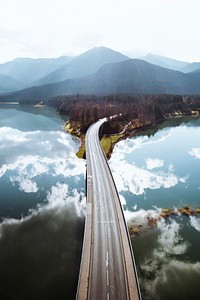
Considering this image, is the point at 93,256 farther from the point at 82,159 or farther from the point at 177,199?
the point at 82,159

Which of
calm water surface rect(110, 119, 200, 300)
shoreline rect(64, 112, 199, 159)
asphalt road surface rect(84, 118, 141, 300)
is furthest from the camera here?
shoreline rect(64, 112, 199, 159)

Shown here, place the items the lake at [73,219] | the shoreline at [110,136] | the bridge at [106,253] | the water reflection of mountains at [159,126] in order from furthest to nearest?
the water reflection of mountains at [159,126]
the shoreline at [110,136]
the lake at [73,219]
the bridge at [106,253]

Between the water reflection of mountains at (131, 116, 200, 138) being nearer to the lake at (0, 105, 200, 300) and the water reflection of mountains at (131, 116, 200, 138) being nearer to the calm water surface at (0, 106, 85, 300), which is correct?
the lake at (0, 105, 200, 300)

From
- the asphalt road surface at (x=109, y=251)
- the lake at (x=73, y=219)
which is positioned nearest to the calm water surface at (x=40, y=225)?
the lake at (x=73, y=219)

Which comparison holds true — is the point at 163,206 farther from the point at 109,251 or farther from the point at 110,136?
the point at 110,136

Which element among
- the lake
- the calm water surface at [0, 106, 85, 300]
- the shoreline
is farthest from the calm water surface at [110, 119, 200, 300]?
the calm water surface at [0, 106, 85, 300]

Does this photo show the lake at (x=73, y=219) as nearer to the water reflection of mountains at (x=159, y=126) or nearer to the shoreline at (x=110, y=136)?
the shoreline at (x=110, y=136)

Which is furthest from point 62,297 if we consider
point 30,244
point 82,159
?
point 82,159
